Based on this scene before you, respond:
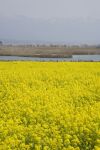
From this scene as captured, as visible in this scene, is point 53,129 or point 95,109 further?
point 95,109

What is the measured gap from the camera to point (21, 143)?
9.56 m

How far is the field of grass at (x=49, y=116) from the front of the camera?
9688 mm

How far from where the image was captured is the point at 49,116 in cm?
1174

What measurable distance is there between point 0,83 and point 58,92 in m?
3.25

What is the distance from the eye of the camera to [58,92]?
15250 millimetres

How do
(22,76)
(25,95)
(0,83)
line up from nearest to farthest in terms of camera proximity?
(25,95) < (0,83) < (22,76)

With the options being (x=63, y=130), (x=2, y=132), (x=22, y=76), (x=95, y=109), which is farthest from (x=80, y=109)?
(x=22, y=76)

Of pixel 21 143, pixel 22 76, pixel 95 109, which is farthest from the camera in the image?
pixel 22 76

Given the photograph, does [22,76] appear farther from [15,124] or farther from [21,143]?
[21,143]

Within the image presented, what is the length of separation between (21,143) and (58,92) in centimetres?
580

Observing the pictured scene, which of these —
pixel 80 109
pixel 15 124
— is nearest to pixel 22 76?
pixel 80 109

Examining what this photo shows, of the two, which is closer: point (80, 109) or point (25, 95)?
point (80, 109)

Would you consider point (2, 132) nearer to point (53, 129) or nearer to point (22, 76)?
point (53, 129)

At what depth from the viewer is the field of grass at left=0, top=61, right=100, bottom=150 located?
9688 millimetres
